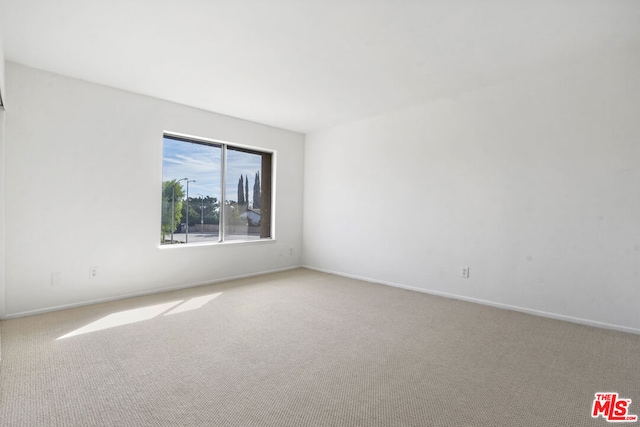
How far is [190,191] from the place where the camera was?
184 inches

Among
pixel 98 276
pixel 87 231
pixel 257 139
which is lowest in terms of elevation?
pixel 98 276

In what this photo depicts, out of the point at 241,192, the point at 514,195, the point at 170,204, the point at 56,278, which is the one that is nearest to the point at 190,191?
the point at 170,204

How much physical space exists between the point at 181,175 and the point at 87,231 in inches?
53.3

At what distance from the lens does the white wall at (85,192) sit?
127 inches

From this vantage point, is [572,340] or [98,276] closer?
[572,340]

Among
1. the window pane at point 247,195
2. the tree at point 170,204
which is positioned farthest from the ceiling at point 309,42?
the window pane at point 247,195

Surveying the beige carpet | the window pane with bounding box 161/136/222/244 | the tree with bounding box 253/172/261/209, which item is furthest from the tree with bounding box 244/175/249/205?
the beige carpet

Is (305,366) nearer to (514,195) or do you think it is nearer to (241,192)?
(514,195)

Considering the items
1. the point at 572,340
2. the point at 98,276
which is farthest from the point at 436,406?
the point at 98,276

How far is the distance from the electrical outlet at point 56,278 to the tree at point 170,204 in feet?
3.80

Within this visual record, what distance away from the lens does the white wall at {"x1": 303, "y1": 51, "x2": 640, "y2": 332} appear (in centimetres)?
308

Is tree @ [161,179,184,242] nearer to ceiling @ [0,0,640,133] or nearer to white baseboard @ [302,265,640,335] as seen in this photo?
ceiling @ [0,0,640,133]

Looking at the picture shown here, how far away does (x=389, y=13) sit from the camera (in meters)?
2.40

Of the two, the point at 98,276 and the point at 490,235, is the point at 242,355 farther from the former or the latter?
the point at 490,235
